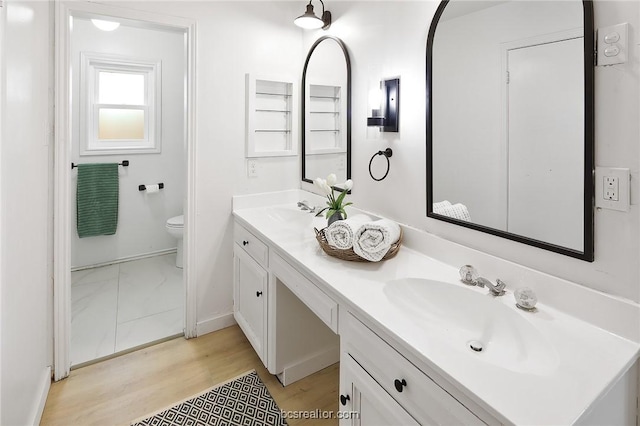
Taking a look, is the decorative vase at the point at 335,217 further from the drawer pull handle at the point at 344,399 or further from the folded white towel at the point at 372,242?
the drawer pull handle at the point at 344,399

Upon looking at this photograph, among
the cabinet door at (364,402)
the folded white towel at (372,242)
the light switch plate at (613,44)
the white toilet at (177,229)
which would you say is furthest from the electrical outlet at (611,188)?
the white toilet at (177,229)

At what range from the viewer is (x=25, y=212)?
1396 mm

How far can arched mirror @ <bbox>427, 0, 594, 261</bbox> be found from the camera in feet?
3.29

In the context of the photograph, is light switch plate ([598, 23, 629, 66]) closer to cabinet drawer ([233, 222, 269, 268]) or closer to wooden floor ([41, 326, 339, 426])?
cabinet drawer ([233, 222, 269, 268])

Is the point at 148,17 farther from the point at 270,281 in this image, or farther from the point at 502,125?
the point at 502,125

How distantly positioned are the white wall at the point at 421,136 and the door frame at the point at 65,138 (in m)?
Result: 0.84

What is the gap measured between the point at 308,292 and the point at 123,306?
194cm

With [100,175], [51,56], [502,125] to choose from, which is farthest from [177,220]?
[502,125]

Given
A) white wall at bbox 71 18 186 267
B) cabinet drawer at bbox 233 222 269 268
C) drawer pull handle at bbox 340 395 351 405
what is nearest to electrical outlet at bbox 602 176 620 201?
drawer pull handle at bbox 340 395 351 405

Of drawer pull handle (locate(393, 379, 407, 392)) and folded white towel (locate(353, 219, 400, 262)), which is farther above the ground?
folded white towel (locate(353, 219, 400, 262))

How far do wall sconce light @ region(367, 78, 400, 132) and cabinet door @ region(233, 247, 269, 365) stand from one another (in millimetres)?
915

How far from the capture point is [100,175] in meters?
3.29

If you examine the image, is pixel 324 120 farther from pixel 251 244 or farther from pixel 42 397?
pixel 42 397

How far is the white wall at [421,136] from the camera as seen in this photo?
919 mm
